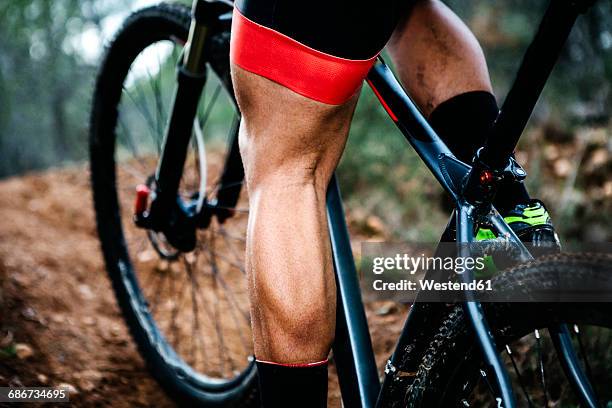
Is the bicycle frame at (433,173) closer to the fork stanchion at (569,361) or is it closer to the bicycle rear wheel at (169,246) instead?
the fork stanchion at (569,361)

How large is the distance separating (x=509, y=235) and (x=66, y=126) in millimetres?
10698

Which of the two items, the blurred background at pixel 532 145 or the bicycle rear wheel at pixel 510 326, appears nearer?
the bicycle rear wheel at pixel 510 326

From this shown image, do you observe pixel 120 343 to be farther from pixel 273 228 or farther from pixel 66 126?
pixel 66 126

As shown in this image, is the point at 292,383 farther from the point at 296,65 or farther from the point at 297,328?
the point at 296,65

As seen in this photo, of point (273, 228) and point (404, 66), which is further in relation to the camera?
point (404, 66)

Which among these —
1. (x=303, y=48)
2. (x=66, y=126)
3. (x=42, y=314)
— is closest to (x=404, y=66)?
(x=303, y=48)

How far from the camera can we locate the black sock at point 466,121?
3.25 feet

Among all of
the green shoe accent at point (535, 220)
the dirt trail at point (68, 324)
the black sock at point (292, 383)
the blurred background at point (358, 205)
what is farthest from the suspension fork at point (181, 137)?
the green shoe accent at point (535, 220)

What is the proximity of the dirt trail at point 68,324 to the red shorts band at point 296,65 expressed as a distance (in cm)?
104

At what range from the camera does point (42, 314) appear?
205 cm

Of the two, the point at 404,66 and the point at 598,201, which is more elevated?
the point at 404,66

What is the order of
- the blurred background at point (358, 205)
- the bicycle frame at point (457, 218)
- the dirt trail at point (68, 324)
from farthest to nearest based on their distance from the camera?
the blurred background at point (358, 205) → the dirt trail at point (68, 324) → the bicycle frame at point (457, 218)

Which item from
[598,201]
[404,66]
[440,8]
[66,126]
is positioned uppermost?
[440,8]

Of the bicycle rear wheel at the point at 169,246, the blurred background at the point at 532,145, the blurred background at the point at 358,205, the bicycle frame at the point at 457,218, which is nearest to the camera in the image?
the bicycle frame at the point at 457,218
